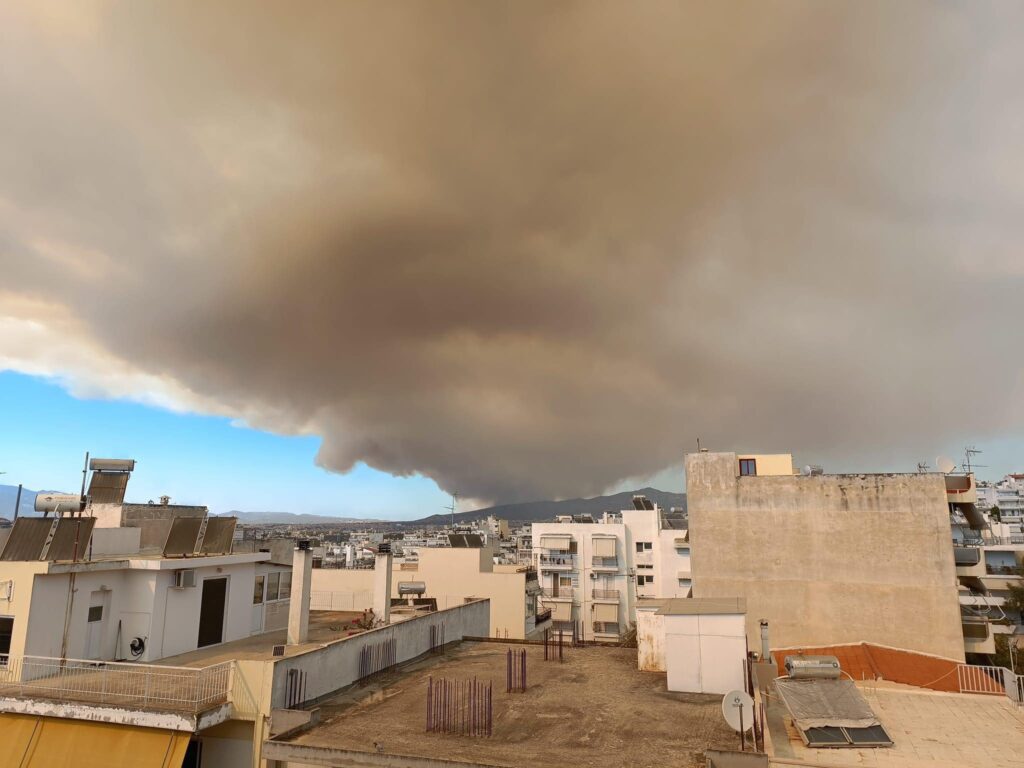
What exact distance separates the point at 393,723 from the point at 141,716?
6.22 meters

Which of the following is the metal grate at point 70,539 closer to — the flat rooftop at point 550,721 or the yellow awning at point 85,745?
the yellow awning at point 85,745

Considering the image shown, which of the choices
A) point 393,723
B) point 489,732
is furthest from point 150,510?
point 489,732

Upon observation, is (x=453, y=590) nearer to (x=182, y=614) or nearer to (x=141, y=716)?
(x=182, y=614)

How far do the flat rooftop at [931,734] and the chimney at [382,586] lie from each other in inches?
586

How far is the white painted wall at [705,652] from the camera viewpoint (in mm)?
19344

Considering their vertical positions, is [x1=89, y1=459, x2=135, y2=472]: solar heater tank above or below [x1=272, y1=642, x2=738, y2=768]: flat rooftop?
above

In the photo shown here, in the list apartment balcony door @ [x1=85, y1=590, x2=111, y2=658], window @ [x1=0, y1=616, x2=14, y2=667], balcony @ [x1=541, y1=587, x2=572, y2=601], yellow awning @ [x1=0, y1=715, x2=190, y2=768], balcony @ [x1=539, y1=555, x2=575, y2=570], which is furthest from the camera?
balcony @ [x1=539, y1=555, x2=575, y2=570]

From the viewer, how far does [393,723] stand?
16.3 meters

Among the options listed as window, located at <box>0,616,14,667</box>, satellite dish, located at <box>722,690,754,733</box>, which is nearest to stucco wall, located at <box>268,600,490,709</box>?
window, located at <box>0,616,14,667</box>

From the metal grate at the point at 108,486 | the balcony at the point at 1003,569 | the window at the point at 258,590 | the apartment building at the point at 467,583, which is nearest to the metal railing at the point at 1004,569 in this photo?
the balcony at the point at 1003,569

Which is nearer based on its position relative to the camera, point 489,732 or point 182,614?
point 489,732

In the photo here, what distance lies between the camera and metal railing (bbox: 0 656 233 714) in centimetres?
1594

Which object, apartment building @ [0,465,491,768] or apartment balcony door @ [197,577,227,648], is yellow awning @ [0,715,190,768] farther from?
apartment balcony door @ [197,577,227,648]

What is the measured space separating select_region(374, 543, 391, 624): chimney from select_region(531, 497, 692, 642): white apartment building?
60.1 metres
